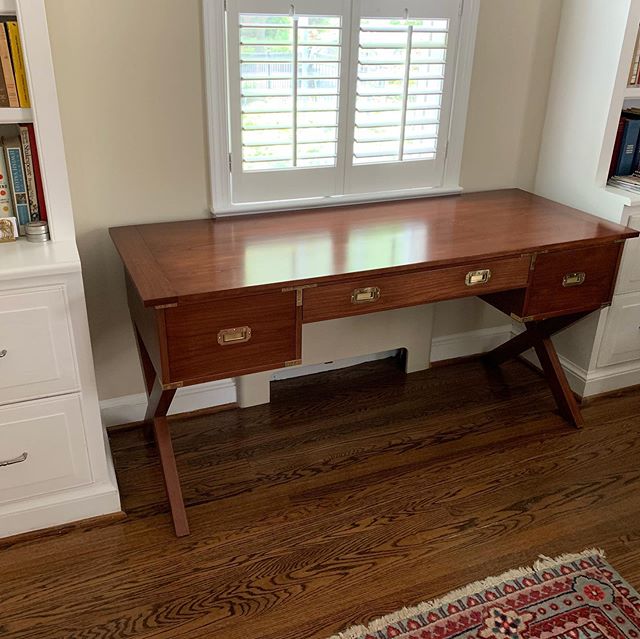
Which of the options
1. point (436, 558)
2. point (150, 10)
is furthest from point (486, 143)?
point (436, 558)

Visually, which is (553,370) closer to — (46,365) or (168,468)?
(168,468)

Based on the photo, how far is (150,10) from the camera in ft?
6.40

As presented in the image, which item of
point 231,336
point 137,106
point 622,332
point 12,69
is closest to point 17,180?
point 12,69

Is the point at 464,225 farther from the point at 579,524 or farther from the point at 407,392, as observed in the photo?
the point at 579,524

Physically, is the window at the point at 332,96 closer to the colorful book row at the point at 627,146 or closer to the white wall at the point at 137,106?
the white wall at the point at 137,106

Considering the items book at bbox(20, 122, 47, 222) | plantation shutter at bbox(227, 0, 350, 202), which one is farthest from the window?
book at bbox(20, 122, 47, 222)

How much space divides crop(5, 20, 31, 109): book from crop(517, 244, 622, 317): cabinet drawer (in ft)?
4.94

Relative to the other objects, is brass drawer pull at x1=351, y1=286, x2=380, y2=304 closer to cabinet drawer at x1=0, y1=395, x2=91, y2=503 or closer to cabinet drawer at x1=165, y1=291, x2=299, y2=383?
cabinet drawer at x1=165, y1=291, x2=299, y2=383

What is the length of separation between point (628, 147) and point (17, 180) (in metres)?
2.11

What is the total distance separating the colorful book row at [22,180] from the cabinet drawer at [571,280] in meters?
1.47

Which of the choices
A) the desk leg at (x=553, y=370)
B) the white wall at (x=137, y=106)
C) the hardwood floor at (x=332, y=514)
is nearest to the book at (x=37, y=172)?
the white wall at (x=137, y=106)

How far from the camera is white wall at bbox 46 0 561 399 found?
6.34ft

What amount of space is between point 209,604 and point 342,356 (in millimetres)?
1145

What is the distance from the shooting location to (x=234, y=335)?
1.76 metres
